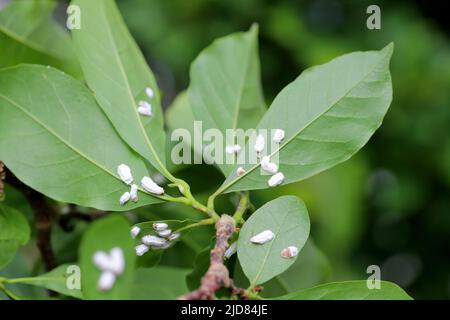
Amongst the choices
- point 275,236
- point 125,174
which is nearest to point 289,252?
point 275,236

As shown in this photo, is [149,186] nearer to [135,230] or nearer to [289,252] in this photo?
[135,230]

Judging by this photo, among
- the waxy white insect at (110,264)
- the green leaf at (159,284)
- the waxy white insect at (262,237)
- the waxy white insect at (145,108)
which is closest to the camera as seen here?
the waxy white insect at (110,264)

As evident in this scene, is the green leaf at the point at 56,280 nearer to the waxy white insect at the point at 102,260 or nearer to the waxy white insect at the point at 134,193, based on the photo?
the waxy white insect at the point at 134,193

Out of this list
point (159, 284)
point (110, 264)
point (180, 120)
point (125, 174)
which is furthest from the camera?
point (180, 120)

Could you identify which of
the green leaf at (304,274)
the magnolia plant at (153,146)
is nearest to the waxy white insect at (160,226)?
the magnolia plant at (153,146)

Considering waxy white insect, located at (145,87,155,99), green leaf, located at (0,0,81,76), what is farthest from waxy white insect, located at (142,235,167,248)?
green leaf, located at (0,0,81,76)

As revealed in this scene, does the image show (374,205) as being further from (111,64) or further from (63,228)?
(111,64)
